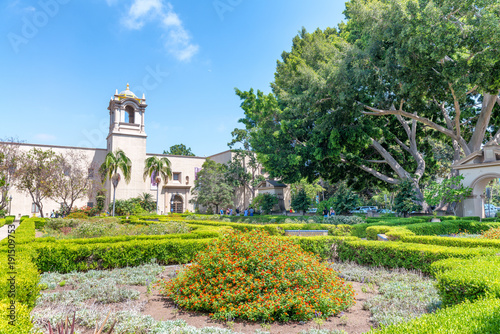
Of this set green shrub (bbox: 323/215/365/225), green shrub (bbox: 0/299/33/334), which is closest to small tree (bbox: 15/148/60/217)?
green shrub (bbox: 323/215/365/225)

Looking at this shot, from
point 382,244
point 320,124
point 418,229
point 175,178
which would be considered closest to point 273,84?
point 320,124

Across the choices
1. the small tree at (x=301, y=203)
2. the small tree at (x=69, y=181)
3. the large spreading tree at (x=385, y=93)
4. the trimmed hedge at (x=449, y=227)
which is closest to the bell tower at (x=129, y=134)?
the small tree at (x=69, y=181)

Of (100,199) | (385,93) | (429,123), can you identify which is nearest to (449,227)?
(429,123)

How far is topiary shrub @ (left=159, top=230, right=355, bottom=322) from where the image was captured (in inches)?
183

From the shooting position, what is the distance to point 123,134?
1323 inches

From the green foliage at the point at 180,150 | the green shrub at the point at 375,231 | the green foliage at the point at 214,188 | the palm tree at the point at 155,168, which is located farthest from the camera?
the green foliage at the point at 180,150

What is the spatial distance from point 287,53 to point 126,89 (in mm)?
18672

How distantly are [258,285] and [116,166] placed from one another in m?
28.9

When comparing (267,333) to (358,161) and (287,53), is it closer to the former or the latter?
(358,161)

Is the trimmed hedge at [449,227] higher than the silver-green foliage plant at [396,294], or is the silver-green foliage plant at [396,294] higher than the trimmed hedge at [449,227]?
the trimmed hedge at [449,227]

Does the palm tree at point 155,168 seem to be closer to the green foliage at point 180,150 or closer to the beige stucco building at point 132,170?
the beige stucco building at point 132,170

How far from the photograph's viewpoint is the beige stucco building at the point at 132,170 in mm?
31328

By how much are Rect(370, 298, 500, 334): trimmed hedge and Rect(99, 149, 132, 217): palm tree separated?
29.9m

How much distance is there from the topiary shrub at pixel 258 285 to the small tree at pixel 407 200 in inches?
656
